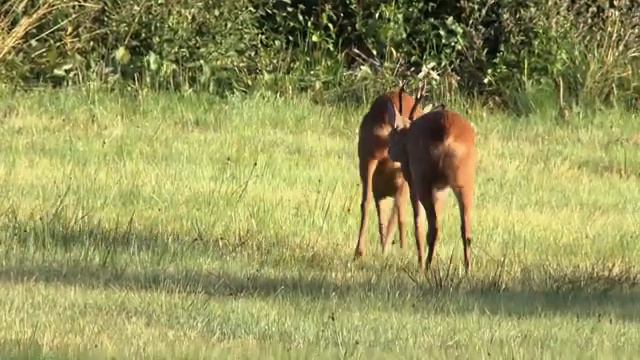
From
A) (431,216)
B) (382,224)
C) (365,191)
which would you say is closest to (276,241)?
(382,224)

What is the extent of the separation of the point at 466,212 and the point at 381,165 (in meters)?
0.87

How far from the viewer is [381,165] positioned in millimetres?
9586

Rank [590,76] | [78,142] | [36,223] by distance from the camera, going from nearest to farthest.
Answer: [36,223], [78,142], [590,76]

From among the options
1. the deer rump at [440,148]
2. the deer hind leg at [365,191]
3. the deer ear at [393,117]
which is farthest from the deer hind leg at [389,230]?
the deer rump at [440,148]

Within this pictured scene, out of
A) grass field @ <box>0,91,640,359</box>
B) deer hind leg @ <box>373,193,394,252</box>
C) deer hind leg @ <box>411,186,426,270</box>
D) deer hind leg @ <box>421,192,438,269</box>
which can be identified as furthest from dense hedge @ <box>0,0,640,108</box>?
deer hind leg @ <box>421,192,438,269</box>

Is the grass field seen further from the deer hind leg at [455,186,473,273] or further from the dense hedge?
the dense hedge

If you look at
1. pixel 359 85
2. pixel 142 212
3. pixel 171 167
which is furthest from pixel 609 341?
pixel 359 85

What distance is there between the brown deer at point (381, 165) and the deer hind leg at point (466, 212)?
2.34ft

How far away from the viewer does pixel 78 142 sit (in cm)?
1356

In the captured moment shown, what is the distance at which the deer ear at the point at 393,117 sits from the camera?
30.1ft

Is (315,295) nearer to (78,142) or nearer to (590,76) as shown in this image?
(78,142)

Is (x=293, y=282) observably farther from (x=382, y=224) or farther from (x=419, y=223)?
(x=382, y=224)

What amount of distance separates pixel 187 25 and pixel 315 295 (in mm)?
9246

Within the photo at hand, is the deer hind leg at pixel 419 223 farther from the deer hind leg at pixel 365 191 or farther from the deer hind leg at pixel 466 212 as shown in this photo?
the deer hind leg at pixel 365 191
